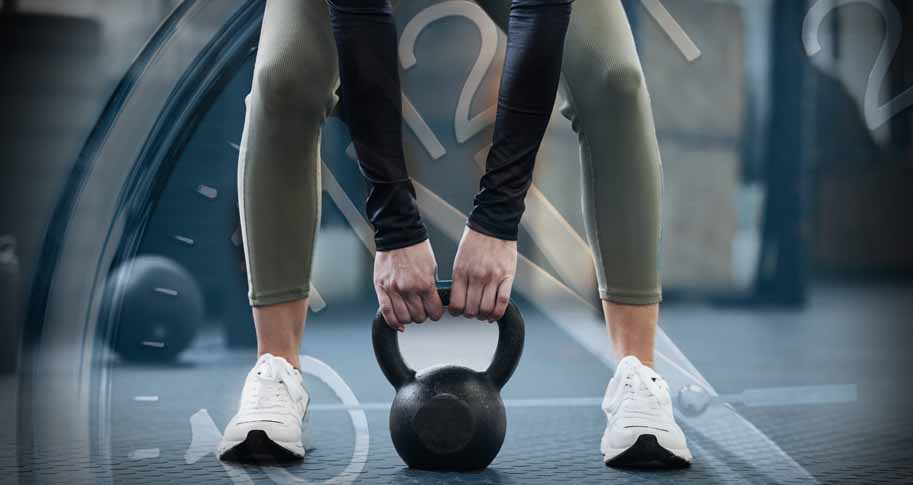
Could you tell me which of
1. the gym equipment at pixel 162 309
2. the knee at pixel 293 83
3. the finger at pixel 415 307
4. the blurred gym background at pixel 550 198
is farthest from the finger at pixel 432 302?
the gym equipment at pixel 162 309

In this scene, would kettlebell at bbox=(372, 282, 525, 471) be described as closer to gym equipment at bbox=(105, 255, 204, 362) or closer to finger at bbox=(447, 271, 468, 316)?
finger at bbox=(447, 271, 468, 316)

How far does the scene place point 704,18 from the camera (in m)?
6.32

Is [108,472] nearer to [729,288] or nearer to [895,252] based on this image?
[729,288]

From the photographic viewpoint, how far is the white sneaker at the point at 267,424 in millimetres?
1043

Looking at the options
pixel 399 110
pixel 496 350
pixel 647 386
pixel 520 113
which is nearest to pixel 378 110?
pixel 399 110

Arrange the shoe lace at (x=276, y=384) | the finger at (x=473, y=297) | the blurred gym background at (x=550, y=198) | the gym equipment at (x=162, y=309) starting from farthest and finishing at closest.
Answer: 1. the gym equipment at (x=162, y=309)
2. the blurred gym background at (x=550, y=198)
3. the shoe lace at (x=276, y=384)
4. the finger at (x=473, y=297)

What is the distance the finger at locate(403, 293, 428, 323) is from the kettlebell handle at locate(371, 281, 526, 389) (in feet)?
0.16

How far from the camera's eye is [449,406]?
38.4 inches

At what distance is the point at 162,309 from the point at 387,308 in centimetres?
162

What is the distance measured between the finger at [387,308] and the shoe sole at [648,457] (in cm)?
25

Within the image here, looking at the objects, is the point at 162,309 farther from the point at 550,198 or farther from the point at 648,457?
the point at 550,198

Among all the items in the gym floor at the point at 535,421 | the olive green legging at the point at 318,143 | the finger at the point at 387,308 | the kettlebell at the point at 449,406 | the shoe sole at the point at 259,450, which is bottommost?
the gym floor at the point at 535,421

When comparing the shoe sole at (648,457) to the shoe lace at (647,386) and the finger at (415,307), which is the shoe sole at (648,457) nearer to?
the shoe lace at (647,386)

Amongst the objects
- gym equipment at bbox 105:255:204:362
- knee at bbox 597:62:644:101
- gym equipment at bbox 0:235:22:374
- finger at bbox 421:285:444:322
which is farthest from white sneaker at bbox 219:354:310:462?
gym equipment at bbox 0:235:22:374
